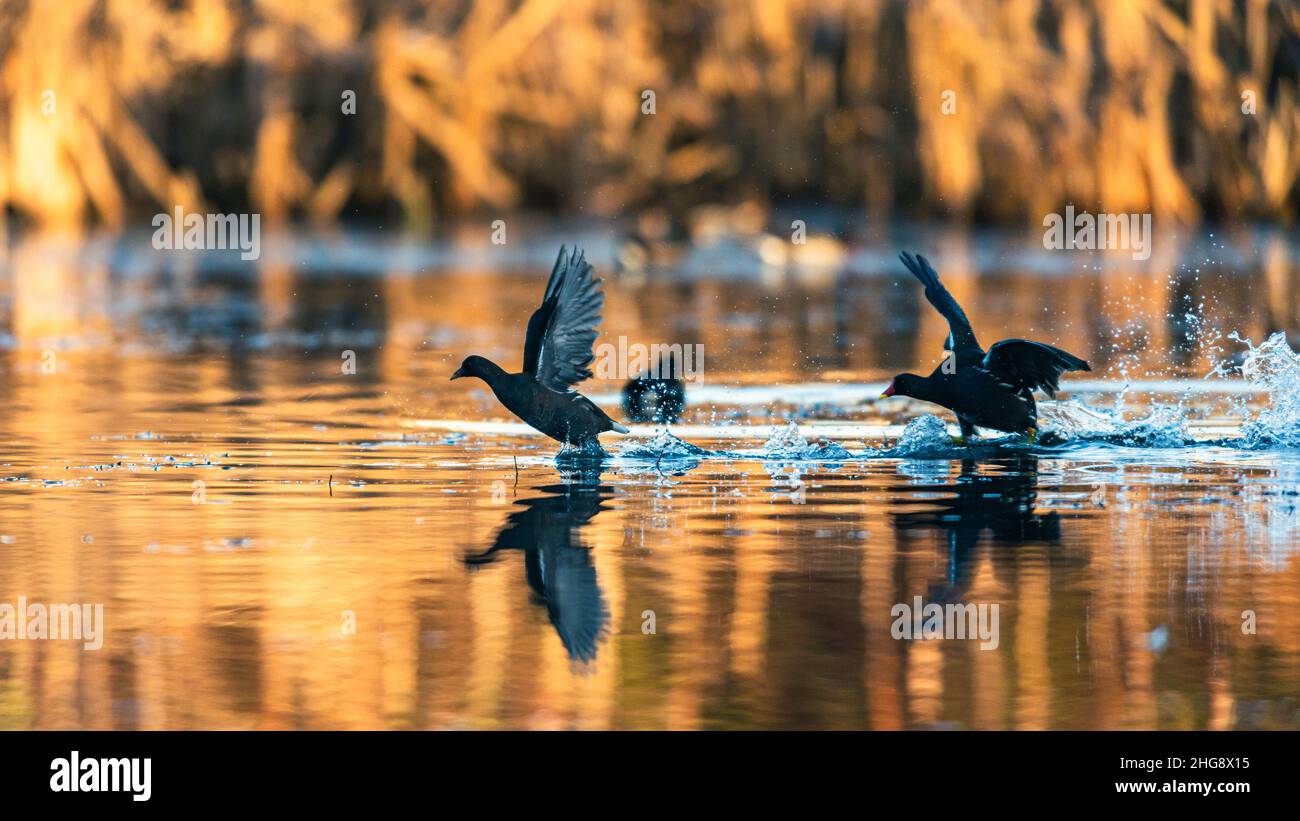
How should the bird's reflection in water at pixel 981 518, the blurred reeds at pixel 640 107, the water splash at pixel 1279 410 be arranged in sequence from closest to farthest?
the bird's reflection in water at pixel 981 518, the water splash at pixel 1279 410, the blurred reeds at pixel 640 107

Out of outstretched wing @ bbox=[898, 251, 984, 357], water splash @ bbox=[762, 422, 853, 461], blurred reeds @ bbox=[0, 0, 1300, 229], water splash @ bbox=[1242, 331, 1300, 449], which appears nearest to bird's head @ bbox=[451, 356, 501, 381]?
water splash @ bbox=[762, 422, 853, 461]

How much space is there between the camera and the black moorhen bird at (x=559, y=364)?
11.1 meters

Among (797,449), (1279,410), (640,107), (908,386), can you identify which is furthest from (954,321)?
(640,107)

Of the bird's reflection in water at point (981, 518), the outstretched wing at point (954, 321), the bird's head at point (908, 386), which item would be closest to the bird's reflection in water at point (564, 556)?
the bird's reflection in water at point (981, 518)

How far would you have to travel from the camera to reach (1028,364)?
38.3 ft

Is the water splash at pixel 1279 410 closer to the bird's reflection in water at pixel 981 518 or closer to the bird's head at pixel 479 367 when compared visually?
the bird's reflection in water at pixel 981 518

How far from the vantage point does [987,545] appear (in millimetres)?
8805

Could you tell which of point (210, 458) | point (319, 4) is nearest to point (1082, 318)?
point (210, 458)

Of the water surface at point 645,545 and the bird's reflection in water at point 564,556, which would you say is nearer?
the water surface at point 645,545

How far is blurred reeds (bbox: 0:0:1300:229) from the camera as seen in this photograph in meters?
31.5

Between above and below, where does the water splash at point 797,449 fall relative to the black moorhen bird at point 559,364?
below

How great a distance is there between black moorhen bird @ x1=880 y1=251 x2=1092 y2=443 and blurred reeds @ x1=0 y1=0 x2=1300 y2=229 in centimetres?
1957
